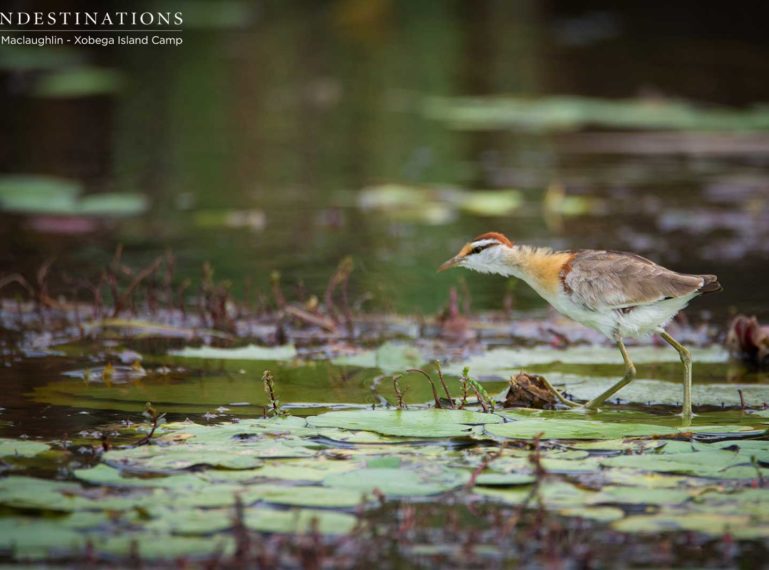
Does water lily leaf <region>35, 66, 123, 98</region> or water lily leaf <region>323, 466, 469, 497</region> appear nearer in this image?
water lily leaf <region>323, 466, 469, 497</region>

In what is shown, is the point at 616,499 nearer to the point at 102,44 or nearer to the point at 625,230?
the point at 625,230

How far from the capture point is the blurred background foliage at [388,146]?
1133cm

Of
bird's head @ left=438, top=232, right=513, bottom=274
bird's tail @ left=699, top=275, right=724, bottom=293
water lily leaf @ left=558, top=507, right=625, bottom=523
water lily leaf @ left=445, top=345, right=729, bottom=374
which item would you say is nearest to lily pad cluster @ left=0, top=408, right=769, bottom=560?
water lily leaf @ left=558, top=507, right=625, bottom=523

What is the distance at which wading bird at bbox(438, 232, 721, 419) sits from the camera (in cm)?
647

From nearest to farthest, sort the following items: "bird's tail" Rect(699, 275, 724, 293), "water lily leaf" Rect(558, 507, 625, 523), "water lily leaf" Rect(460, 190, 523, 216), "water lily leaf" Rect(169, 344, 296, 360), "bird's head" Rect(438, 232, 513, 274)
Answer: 1. "water lily leaf" Rect(558, 507, 625, 523)
2. "bird's tail" Rect(699, 275, 724, 293)
3. "bird's head" Rect(438, 232, 513, 274)
4. "water lily leaf" Rect(169, 344, 296, 360)
5. "water lily leaf" Rect(460, 190, 523, 216)

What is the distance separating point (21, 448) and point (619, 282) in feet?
9.56

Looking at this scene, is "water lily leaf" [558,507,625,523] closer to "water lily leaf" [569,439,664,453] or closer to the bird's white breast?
"water lily leaf" [569,439,664,453]

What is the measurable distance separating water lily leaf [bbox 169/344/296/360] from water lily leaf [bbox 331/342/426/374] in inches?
12.8

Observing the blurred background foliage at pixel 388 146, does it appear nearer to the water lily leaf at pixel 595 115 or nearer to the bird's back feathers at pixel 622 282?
the water lily leaf at pixel 595 115

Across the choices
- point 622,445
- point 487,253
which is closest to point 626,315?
point 487,253

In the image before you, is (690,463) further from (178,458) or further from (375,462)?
(178,458)

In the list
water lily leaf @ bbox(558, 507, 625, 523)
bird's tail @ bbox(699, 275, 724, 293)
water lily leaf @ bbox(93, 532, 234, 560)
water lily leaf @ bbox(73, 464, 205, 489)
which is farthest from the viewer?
bird's tail @ bbox(699, 275, 724, 293)

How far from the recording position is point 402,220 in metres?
12.5

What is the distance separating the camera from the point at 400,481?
16.9 ft
